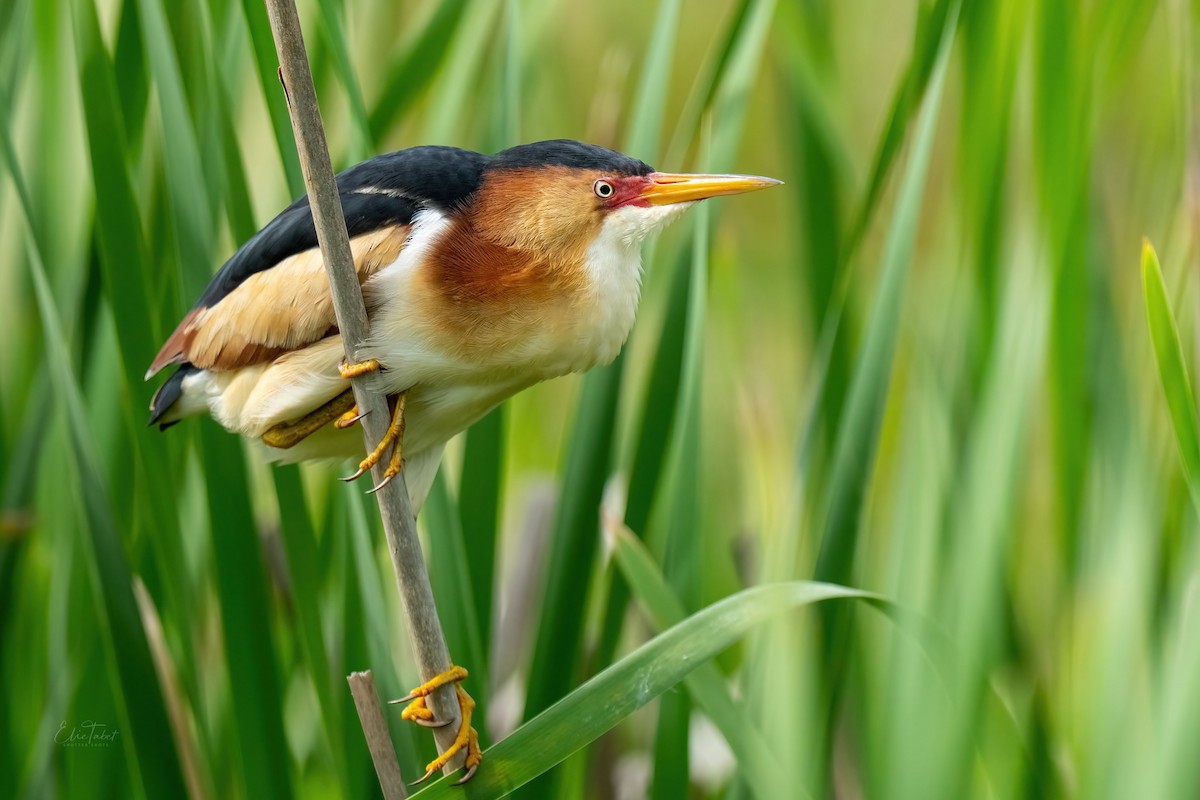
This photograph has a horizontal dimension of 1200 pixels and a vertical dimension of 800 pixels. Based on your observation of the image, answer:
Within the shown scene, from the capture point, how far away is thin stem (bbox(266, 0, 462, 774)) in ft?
2.71

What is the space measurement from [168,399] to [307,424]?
0.14 meters

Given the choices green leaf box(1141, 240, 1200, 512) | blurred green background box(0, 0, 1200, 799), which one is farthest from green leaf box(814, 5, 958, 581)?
green leaf box(1141, 240, 1200, 512)

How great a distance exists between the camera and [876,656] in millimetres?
1229

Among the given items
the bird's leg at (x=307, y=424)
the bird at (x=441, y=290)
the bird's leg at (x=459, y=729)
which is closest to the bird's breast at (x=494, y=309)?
the bird at (x=441, y=290)

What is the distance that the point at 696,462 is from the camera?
42.7 inches

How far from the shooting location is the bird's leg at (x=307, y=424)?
113cm

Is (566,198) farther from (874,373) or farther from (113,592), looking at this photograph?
(113,592)

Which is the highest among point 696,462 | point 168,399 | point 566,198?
A: point 566,198

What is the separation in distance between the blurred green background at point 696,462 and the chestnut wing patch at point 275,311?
0.13 feet

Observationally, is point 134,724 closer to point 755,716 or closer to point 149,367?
point 149,367

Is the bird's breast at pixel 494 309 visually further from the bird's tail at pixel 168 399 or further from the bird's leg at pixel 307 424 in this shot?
the bird's tail at pixel 168 399

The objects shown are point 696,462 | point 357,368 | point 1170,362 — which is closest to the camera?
point 1170,362
